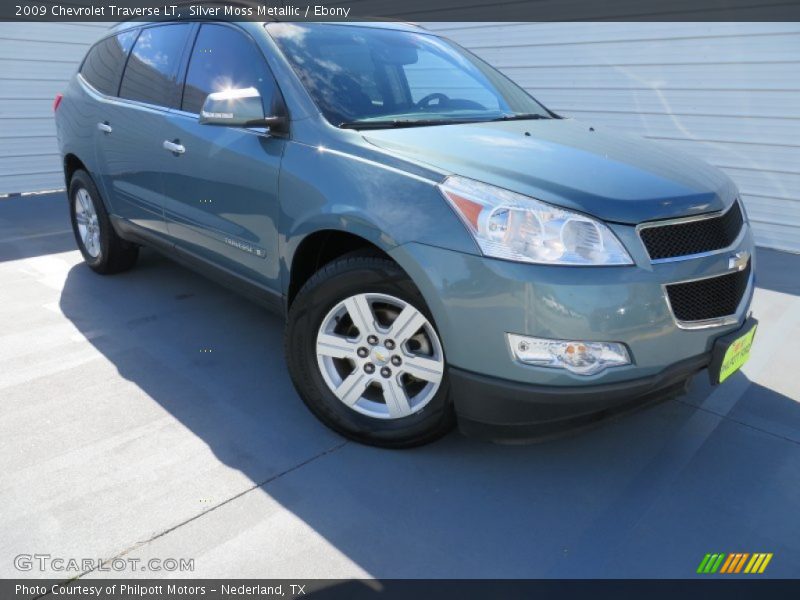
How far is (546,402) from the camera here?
2.15 meters

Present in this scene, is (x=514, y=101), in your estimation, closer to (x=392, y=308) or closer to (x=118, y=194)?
(x=392, y=308)

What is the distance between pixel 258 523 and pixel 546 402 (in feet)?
3.53

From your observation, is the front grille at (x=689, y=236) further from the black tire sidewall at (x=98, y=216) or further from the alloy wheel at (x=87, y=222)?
the alloy wheel at (x=87, y=222)

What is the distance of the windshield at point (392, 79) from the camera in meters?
2.84

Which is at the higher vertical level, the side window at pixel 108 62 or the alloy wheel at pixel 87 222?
the side window at pixel 108 62

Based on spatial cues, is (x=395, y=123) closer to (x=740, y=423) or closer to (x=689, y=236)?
(x=689, y=236)

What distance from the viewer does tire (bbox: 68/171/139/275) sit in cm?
443

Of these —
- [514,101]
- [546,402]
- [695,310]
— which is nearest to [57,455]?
[546,402]

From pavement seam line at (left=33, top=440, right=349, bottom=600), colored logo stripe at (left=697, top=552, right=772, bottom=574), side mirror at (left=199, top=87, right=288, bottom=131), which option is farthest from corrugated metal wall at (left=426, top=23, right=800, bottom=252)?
pavement seam line at (left=33, top=440, right=349, bottom=600)

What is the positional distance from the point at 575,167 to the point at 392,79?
121 cm

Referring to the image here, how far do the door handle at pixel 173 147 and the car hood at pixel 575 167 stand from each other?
1237 mm

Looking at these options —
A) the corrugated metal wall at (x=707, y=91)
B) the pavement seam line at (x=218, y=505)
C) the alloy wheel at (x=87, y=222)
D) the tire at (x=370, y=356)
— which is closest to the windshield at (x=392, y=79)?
the tire at (x=370, y=356)

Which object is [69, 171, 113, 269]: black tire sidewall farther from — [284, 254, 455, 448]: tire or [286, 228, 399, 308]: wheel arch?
[284, 254, 455, 448]: tire

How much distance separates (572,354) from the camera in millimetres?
2117
